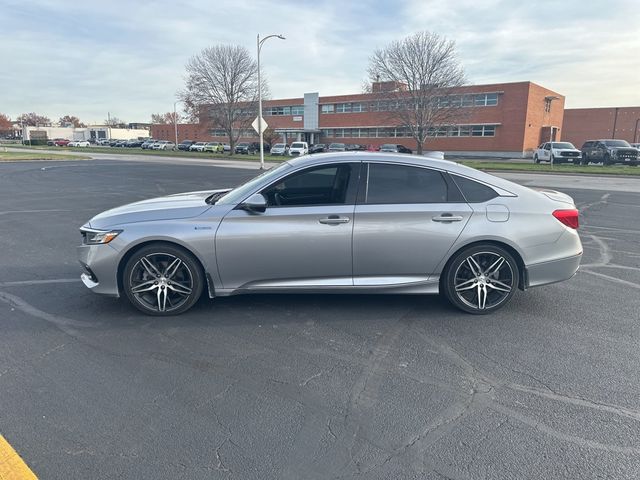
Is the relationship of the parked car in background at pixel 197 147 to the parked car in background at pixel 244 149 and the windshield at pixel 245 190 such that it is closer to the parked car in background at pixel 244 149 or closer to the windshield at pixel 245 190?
the parked car in background at pixel 244 149

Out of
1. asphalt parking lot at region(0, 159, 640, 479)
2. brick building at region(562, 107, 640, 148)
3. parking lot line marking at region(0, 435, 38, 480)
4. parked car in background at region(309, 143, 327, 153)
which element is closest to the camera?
parking lot line marking at region(0, 435, 38, 480)

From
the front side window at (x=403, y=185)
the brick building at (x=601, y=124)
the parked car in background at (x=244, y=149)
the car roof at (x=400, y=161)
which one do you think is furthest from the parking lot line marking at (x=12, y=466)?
the brick building at (x=601, y=124)

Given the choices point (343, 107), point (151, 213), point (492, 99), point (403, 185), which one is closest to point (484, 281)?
point (403, 185)

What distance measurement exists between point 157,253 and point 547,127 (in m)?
55.6

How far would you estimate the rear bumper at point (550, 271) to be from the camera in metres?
4.32

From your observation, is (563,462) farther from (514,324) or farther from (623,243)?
(623,243)

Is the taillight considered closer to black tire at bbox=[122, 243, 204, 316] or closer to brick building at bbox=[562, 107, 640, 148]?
black tire at bbox=[122, 243, 204, 316]

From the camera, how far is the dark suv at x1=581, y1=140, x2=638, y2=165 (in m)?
30.2

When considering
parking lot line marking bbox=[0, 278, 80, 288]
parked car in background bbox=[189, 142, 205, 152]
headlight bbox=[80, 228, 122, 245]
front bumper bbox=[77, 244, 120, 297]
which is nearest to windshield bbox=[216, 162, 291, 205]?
headlight bbox=[80, 228, 122, 245]

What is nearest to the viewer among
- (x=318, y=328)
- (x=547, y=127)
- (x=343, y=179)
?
(x=318, y=328)

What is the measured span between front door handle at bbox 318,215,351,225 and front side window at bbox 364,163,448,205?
303 millimetres

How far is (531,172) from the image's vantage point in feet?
85.2

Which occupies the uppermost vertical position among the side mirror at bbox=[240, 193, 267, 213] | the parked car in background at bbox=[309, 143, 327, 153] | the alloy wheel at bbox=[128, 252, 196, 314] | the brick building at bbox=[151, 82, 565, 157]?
the brick building at bbox=[151, 82, 565, 157]

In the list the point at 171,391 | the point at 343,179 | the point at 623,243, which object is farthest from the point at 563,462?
the point at 623,243
